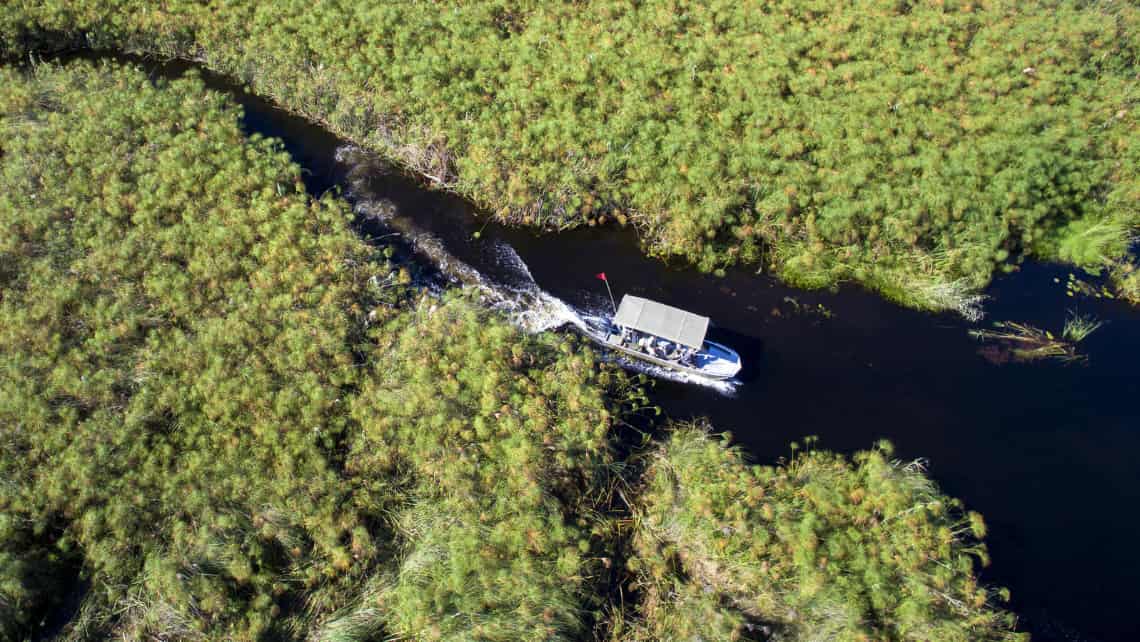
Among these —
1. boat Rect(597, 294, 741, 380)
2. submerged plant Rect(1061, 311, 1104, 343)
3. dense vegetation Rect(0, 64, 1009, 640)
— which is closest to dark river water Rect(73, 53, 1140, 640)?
submerged plant Rect(1061, 311, 1104, 343)

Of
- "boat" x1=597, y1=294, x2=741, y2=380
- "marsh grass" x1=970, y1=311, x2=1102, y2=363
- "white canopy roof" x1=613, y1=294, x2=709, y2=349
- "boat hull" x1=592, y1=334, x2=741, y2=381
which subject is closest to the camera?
"white canopy roof" x1=613, y1=294, x2=709, y2=349

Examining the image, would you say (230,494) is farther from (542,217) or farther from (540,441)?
(542,217)

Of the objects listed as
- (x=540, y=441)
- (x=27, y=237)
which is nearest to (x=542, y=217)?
(x=540, y=441)

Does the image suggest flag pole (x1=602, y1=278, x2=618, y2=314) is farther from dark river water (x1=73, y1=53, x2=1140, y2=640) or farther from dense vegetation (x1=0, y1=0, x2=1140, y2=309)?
dense vegetation (x1=0, y1=0, x2=1140, y2=309)

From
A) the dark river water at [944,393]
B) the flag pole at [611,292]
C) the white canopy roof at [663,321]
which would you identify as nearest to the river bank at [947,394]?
the dark river water at [944,393]

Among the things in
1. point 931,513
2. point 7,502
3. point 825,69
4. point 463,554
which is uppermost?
point 825,69

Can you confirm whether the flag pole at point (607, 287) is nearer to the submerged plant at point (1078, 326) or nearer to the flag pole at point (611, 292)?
the flag pole at point (611, 292)
